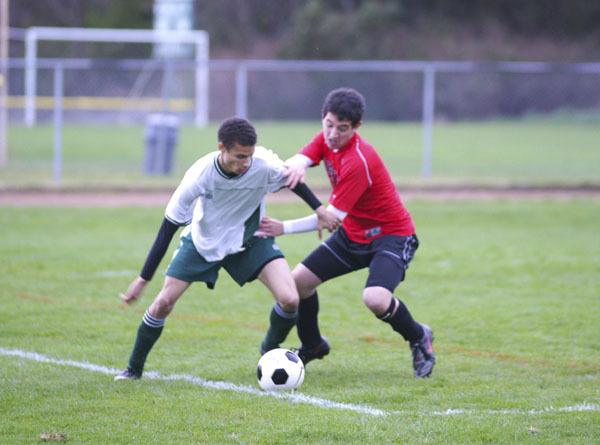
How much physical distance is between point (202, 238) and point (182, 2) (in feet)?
105

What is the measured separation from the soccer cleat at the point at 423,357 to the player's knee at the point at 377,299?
36cm

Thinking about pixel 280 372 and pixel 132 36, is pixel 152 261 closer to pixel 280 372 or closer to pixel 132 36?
pixel 280 372

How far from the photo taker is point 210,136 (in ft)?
87.9

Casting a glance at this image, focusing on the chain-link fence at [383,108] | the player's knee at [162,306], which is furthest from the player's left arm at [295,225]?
the chain-link fence at [383,108]

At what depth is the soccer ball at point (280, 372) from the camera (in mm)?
5691

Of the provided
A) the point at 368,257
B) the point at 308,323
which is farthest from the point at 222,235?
the point at 368,257

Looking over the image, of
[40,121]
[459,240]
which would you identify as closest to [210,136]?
[40,121]

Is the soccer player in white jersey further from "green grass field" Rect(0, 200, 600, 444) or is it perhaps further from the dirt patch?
the dirt patch

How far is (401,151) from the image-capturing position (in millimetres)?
23922

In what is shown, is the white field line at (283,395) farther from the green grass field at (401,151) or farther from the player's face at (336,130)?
the green grass field at (401,151)

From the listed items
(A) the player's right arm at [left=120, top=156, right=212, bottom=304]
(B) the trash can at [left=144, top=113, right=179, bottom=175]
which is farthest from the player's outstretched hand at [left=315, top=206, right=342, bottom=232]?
(B) the trash can at [left=144, top=113, right=179, bottom=175]

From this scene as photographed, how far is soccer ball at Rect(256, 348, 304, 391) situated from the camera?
569 centimetres

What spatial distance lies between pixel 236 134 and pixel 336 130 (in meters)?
0.66

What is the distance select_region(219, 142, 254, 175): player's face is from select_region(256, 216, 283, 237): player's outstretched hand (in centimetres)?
42
